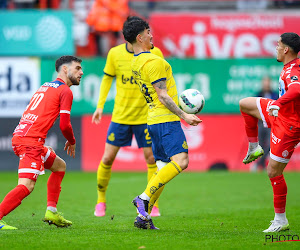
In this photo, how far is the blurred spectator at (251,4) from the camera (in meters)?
19.4

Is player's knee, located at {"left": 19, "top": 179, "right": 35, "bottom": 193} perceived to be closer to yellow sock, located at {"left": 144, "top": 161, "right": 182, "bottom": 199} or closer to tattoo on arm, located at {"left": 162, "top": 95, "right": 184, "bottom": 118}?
yellow sock, located at {"left": 144, "top": 161, "right": 182, "bottom": 199}

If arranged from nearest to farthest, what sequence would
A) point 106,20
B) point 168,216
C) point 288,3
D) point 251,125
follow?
point 251,125
point 168,216
point 106,20
point 288,3

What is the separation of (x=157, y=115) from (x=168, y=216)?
1985 mm

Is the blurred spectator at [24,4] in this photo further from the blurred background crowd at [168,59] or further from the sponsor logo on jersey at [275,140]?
the sponsor logo on jersey at [275,140]

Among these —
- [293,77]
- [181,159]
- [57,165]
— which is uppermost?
[293,77]

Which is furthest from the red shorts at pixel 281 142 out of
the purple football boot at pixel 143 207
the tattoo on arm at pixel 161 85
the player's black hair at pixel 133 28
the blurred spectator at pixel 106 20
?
the blurred spectator at pixel 106 20

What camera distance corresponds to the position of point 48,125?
6668 mm

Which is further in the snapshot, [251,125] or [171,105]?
[251,125]

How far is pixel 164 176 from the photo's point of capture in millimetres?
6543

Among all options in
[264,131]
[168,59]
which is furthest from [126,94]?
[264,131]

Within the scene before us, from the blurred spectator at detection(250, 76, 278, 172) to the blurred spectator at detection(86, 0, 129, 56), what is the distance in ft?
16.9

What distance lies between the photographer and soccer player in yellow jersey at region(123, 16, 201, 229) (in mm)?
6508

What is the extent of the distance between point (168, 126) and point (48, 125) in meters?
1.38

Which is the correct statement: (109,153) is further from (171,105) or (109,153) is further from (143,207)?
(171,105)
